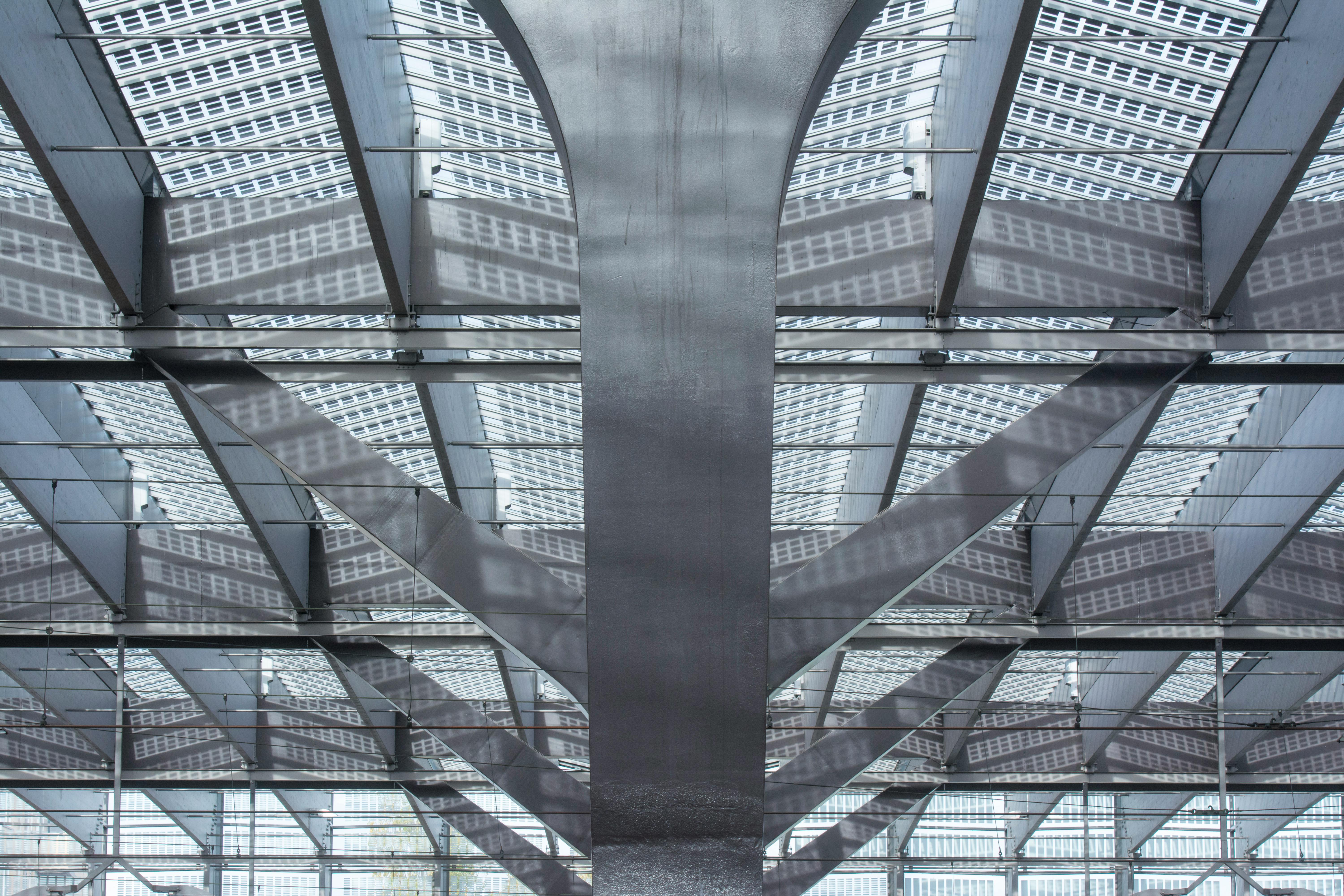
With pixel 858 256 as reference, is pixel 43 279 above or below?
below

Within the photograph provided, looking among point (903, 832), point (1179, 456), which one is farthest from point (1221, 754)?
point (903, 832)

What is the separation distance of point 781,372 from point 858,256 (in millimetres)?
1249

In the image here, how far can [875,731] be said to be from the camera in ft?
67.3

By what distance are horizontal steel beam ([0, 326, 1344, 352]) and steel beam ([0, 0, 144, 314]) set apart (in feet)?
1.32

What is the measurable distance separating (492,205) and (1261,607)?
40.8 ft

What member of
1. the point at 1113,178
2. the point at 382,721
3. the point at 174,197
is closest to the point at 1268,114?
the point at 1113,178

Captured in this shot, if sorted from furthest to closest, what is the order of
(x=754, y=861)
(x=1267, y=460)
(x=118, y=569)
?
(x=118, y=569) → (x=1267, y=460) → (x=754, y=861)

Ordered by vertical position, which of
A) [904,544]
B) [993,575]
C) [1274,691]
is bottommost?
[904,544]

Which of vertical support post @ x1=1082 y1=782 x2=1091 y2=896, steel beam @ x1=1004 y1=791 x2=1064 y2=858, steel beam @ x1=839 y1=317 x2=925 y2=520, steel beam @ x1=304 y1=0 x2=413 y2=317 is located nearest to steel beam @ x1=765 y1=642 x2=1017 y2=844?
steel beam @ x1=839 y1=317 x2=925 y2=520

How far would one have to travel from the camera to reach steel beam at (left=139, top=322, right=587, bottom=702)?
11812mm

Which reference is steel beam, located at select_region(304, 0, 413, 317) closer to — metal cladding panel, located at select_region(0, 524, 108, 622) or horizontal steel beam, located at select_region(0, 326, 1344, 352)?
horizontal steel beam, located at select_region(0, 326, 1344, 352)

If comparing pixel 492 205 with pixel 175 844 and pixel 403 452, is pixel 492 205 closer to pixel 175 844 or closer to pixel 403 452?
pixel 403 452

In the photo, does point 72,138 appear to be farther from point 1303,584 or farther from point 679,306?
point 1303,584

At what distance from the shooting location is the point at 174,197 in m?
13.0
